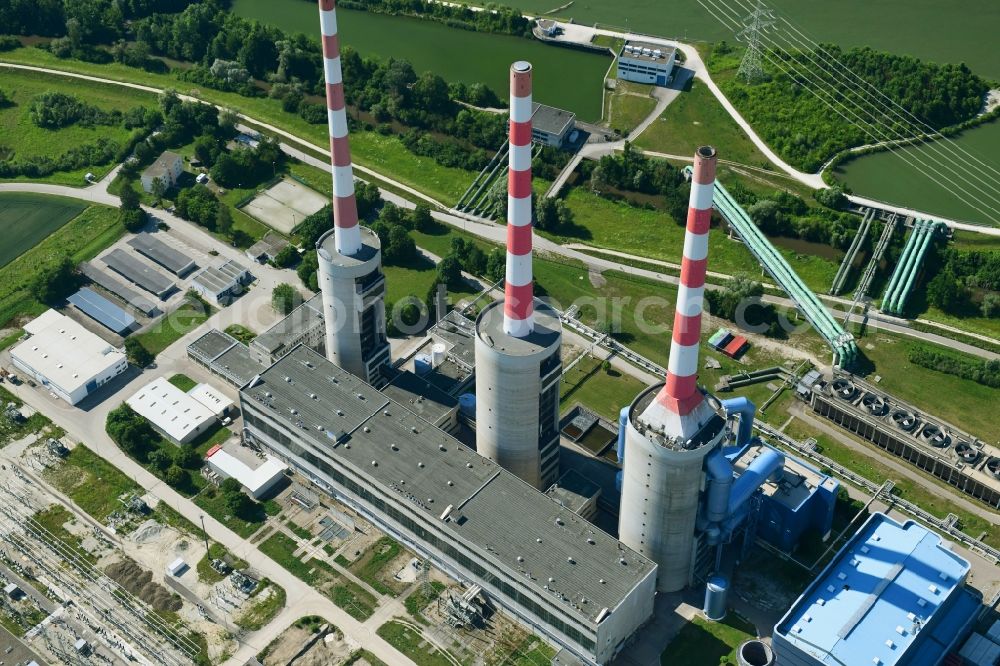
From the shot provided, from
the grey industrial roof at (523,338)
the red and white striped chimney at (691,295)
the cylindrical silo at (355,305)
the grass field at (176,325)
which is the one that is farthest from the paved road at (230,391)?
the red and white striped chimney at (691,295)

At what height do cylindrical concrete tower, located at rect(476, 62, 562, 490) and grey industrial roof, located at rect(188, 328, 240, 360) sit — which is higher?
cylindrical concrete tower, located at rect(476, 62, 562, 490)

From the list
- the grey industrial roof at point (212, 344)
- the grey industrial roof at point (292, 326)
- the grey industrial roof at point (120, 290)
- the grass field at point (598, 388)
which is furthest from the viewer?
the grey industrial roof at point (120, 290)

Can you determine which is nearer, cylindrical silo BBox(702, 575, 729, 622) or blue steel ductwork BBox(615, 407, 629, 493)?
cylindrical silo BBox(702, 575, 729, 622)

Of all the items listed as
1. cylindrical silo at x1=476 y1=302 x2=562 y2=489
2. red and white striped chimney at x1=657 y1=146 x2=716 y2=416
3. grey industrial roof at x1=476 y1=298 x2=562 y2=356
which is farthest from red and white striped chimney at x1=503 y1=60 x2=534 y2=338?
red and white striped chimney at x1=657 y1=146 x2=716 y2=416

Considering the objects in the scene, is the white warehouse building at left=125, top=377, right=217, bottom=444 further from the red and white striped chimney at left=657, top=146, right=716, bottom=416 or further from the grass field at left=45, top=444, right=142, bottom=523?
the red and white striped chimney at left=657, top=146, right=716, bottom=416

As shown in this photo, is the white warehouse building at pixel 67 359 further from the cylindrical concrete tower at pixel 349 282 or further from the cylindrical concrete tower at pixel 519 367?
the cylindrical concrete tower at pixel 519 367

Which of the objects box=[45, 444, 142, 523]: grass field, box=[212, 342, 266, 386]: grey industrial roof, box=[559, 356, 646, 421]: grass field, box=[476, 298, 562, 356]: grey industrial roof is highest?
box=[476, 298, 562, 356]: grey industrial roof
